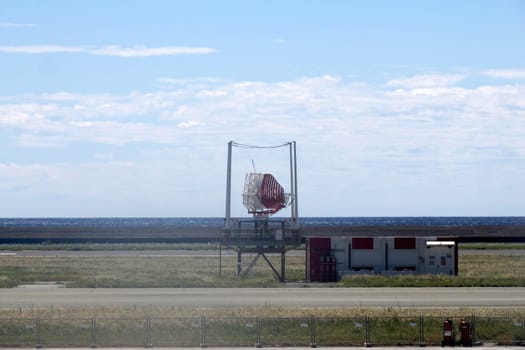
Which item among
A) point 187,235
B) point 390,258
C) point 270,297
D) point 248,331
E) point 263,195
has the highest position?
point 263,195

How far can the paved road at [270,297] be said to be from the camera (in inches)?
1657

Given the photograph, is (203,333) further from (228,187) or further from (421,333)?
(228,187)

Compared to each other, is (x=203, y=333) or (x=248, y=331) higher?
(x=203, y=333)

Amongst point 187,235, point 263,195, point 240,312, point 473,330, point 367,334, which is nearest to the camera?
point 367,334

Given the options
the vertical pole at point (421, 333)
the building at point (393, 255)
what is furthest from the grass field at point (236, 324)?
the building at point (393, 255)

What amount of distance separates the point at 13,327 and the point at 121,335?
14.3 feet

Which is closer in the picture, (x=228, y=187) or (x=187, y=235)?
(x=228, y=187)

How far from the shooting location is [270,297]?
4488cm

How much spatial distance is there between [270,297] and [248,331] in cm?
1095

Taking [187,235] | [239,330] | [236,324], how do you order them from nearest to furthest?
[239,330] → [236,324] → [187,235]

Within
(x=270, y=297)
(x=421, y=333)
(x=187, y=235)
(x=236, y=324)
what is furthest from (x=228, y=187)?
(x=187, y=235)

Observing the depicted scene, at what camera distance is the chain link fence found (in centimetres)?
3244

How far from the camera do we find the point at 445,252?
58562mm

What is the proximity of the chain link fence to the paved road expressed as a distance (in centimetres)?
651
